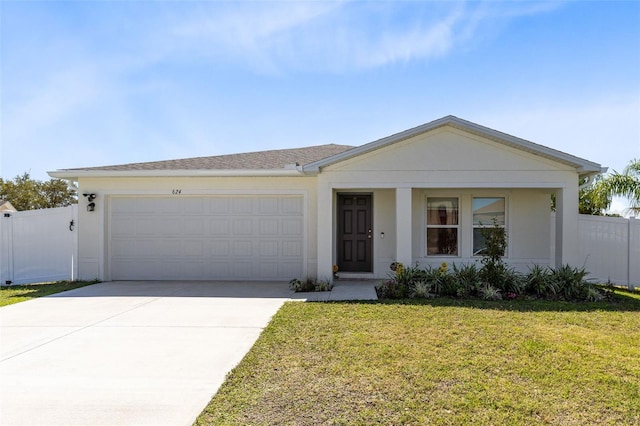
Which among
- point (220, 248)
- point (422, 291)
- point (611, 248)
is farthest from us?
point (220, 248)

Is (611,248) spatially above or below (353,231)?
below

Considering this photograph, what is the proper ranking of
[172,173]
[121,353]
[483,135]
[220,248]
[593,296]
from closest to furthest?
[121,353]
[593,296]
[483,135]
[172,173]
[220,248]

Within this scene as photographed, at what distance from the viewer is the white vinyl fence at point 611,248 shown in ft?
29.7

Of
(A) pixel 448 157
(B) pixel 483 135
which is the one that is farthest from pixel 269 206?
(B) pixel 483 135

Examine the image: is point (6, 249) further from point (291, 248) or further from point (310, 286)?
point (310, 286)

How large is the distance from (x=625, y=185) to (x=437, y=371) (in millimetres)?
13153

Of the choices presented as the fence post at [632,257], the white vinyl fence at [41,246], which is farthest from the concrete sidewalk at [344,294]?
the white vinyl fence at [41,246]

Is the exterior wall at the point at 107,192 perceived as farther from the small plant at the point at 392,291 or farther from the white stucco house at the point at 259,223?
the small plant at the point at 392,291

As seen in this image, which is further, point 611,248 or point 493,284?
point 611,248

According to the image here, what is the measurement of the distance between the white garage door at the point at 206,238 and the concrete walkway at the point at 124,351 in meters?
1.91

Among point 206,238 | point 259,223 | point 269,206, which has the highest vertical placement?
point 269,206

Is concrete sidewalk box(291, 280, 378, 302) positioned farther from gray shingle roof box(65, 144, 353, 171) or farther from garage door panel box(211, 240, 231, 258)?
gray shingle roof box(65, 144, 353, 171)

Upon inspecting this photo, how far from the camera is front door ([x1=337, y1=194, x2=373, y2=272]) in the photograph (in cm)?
1048

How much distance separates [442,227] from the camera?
10.2 meters
